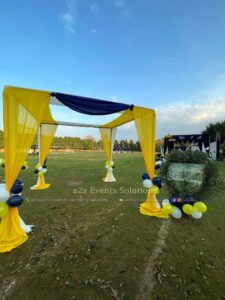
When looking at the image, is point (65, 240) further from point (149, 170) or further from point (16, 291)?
point (149, 170)

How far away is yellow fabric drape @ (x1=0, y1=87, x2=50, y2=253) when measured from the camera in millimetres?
2293

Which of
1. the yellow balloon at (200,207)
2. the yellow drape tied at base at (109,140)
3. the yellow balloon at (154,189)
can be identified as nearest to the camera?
the yellow balloon at (200,207)

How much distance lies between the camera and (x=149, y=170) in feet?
11.8

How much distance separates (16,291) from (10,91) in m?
2.56

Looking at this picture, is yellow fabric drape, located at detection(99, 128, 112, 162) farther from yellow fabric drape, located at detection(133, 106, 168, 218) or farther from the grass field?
the grass field

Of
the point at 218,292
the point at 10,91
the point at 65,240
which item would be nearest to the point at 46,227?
the point at 65,240

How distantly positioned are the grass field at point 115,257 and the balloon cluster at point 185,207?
190 millimetres

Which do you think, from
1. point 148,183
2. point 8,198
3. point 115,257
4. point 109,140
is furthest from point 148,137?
point 109,140

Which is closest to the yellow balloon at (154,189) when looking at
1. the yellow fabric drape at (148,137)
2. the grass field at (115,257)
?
the yellow fabric drape at (148,137)

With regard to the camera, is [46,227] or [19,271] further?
[46,227]

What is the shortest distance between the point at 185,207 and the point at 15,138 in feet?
10.7

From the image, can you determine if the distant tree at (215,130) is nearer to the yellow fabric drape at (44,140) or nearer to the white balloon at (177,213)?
the white balloon at (177,213)

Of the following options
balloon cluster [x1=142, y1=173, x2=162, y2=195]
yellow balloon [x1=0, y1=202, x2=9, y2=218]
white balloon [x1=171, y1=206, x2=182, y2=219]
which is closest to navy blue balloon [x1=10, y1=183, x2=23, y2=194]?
yellow balloon [x1=0, y1=202, x2=9, y2=218]

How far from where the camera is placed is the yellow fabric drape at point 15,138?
2.29m
